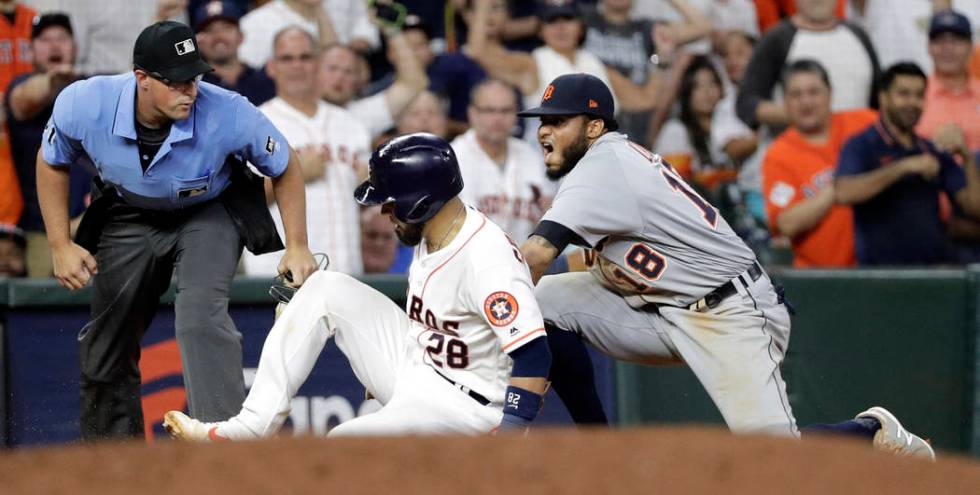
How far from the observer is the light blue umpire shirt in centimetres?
547

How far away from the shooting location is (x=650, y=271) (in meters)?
5.42

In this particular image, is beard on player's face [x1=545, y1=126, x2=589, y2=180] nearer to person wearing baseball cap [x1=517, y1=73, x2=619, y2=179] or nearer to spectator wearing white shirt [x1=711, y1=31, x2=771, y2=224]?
person wearing baseball cap [x1=517, y1=73, x2=619, y2=179]

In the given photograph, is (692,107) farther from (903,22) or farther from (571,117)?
(571,117)

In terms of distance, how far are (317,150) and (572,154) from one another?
2.80 m

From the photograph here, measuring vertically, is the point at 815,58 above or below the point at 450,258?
above

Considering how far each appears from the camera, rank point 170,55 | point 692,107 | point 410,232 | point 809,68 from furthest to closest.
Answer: point 692,107 < point 809,68 < point 170,55 < point 410,232

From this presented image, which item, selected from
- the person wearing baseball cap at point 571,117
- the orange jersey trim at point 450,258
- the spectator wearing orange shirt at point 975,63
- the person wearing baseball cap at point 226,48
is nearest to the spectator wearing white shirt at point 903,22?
the spectator wearing orange shirt at point 975,63

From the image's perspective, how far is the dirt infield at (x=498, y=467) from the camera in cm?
386

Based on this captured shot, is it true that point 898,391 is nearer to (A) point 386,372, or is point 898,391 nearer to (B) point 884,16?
(B) point 884,16

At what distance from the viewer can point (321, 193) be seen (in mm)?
8016

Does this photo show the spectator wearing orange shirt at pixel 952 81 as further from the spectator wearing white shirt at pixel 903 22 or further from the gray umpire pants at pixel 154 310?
the gray umpire pants at pixel 154 310

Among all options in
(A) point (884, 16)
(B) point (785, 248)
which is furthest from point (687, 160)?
(A) point (884, 16)

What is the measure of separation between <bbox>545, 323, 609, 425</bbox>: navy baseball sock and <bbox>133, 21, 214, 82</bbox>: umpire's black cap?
5.32 ft

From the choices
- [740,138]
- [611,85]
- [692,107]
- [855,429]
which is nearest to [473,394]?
[855,429]
